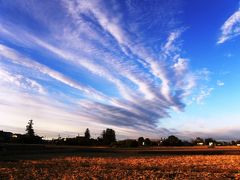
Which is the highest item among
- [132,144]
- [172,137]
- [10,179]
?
[172,137]

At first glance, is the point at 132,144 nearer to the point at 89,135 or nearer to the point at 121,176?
the point at 89,135

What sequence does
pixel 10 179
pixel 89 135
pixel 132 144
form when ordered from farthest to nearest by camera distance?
pixel 89 135 → pixel 132 144 → pixel 10 179

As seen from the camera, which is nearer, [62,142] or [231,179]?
[231,179]

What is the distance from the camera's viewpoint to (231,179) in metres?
21.3

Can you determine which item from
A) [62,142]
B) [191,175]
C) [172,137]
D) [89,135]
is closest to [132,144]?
[62,142]

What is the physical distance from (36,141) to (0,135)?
15.5 meters

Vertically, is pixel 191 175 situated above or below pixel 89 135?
below

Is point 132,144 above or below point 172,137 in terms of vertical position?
below

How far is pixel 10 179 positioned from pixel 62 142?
107147 mm

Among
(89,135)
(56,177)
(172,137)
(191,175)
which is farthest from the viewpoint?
(172,137)

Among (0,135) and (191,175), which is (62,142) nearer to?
(0,135)

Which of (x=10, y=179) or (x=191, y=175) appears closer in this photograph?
(x=10, y=179)

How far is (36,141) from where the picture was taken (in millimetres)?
118188

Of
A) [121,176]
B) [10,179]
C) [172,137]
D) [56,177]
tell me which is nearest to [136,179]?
[121,176]
